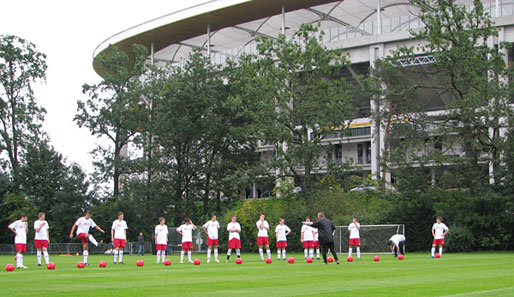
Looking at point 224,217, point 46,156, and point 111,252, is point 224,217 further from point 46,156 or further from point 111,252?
point 46,156

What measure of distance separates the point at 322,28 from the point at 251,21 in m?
7.76

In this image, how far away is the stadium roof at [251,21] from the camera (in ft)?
209

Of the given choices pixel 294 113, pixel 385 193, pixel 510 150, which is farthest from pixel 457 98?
pixel 294 113

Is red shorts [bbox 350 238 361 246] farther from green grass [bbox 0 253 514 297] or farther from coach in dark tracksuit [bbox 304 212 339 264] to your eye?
green grass [bbox 0 253 514 297]

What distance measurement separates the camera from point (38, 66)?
6481 cm

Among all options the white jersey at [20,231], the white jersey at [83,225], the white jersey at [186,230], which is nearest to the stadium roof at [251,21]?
the white jersey at [186,230]

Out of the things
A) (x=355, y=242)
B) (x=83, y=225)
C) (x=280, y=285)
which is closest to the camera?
(x=280, y=285)

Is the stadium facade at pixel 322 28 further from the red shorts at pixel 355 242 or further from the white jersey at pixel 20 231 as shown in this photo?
the white jersey at pixel 20 231

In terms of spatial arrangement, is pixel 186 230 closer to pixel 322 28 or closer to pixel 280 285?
pixel 280 285

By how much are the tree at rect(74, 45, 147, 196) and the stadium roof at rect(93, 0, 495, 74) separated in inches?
Result: 242

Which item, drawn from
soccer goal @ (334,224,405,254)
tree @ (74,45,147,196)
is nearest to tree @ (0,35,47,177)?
tree @ (74,45,147,196)

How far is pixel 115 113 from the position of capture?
198 ft

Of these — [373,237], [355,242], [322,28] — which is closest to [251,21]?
[322,28]

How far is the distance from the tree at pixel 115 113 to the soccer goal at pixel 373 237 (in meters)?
25.9
